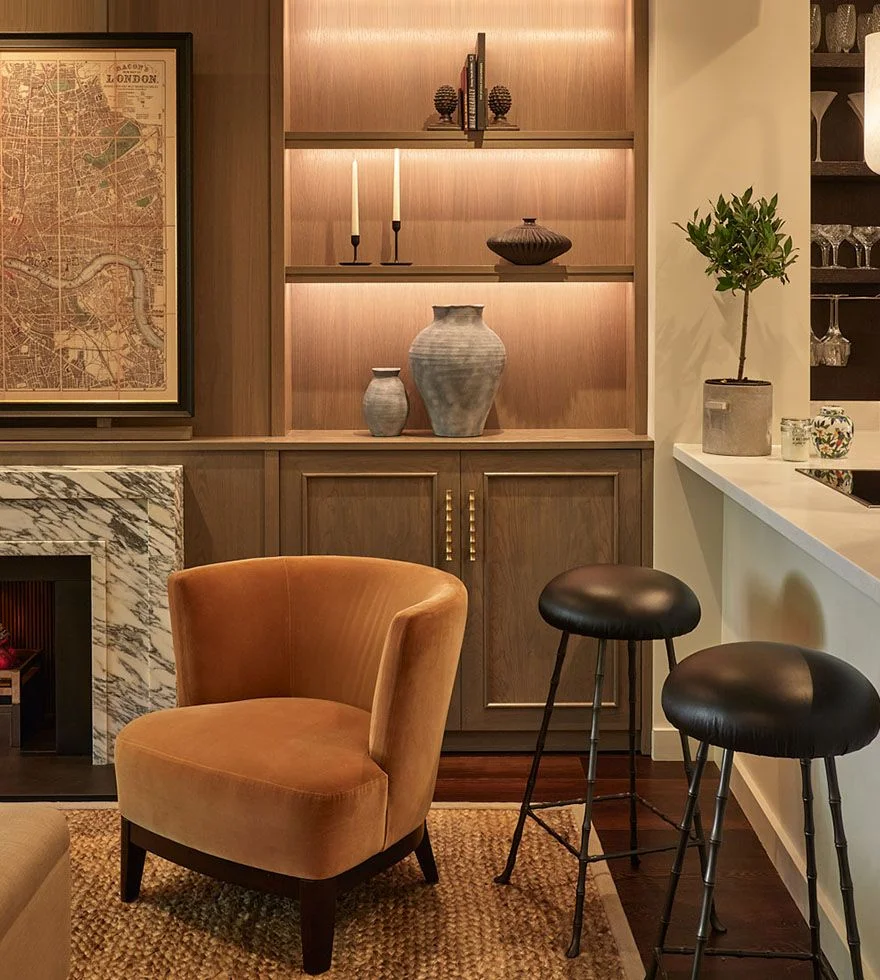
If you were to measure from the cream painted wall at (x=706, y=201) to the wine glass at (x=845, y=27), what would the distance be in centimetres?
39

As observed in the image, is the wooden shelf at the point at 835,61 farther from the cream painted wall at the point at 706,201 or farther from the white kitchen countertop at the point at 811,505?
the white kitchen countertop at the point at 811,505

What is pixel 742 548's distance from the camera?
137 inches

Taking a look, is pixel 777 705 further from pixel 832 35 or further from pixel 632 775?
pixel 832 35

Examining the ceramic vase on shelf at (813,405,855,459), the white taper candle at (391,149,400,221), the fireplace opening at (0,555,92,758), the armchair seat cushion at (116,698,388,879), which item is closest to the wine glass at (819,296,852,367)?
the ceramic vase on shelf at (813,405,855,459)

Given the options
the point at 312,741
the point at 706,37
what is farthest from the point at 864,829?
the point at 706,37

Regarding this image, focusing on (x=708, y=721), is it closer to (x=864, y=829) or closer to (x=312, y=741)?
(x=864, y=829)

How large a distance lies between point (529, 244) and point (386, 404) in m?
0.65

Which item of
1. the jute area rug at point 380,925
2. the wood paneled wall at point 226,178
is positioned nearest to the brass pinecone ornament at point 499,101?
the wood paneled wall at point 226,178

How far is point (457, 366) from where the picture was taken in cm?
374

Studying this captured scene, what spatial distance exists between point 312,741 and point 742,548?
1453mm

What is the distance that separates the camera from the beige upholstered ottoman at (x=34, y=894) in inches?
75.7

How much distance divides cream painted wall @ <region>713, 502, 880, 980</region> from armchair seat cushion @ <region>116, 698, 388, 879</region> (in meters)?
0.95

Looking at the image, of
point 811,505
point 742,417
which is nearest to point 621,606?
point 811,505

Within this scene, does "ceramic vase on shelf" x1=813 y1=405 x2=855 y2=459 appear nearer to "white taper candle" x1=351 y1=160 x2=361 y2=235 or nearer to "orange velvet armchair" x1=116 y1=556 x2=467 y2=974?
"orange velvet armchair" x1=116 y1=556 x2=467 y2=974
